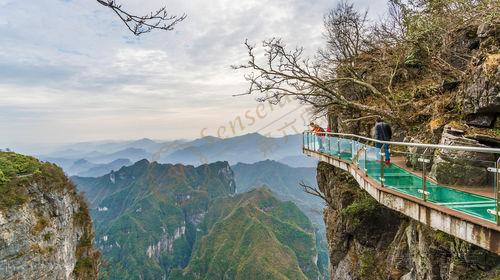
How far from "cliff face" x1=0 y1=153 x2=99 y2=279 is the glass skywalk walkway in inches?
891

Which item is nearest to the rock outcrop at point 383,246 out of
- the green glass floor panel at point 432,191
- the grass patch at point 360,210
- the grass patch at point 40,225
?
the grass patch at point 360,210

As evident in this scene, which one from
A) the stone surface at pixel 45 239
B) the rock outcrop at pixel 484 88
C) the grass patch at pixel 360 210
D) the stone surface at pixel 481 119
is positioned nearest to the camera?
the rock outcrop at pixel 484 88

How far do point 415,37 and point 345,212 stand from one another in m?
7.39

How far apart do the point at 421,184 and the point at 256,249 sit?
117 metres

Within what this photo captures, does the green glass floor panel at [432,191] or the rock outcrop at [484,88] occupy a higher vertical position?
the rock outcrop at [484,88]

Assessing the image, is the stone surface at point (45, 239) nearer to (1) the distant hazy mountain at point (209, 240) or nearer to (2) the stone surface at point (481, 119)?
(2) the stone surface at point (481, 119)

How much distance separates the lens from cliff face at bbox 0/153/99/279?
22.7 metres

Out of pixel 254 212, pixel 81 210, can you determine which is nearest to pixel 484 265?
pixel 81 210

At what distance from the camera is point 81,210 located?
35281 millimetres

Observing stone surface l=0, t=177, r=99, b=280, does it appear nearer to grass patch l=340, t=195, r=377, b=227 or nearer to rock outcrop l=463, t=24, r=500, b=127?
grass patch l=340, t=195, r=377, b=227

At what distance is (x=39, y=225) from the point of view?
25.2 metres

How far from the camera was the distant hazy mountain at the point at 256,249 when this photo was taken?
10694cm

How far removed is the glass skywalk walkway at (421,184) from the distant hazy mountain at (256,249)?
313 ft

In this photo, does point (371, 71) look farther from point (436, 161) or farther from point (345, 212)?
point (436, 161)
